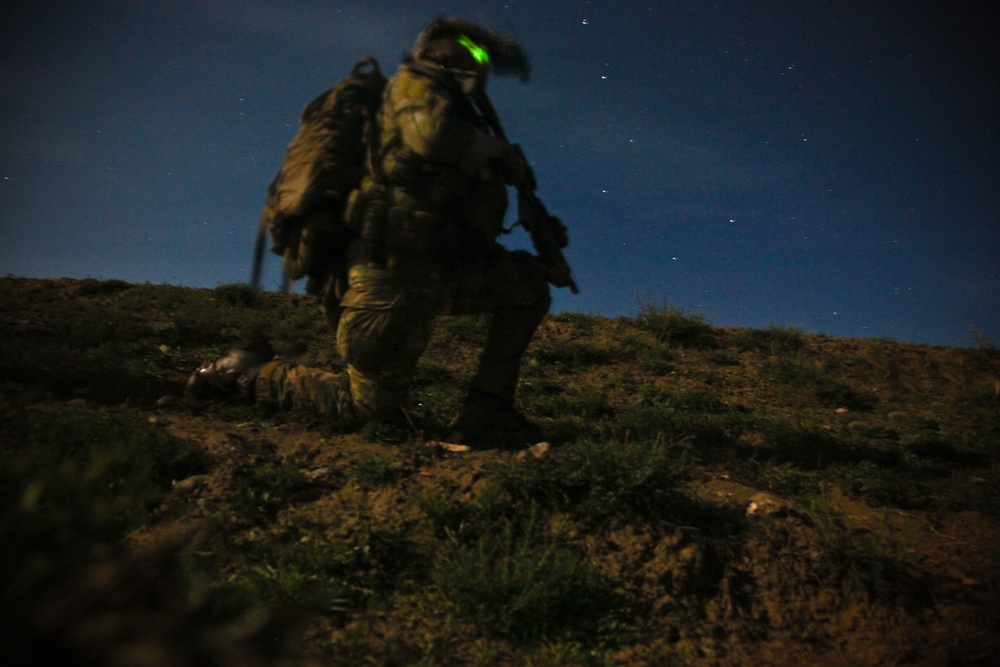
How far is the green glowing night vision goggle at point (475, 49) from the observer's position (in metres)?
4.22

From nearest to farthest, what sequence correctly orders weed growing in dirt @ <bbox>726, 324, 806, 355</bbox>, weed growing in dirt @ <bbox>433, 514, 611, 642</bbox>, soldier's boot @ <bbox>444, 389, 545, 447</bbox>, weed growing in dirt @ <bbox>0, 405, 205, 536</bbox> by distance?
weed growing in dirt @ <bbox>433, 514, 611, 642</bbox> → weed growing in dirt @ <bbox>0, 405, 205, 536</bbox> → soldier's boot @ <bbox>444, 389, 545, 447</bbox> → weed growing in dirt @ <bbox>726, 324, 806, 355</bbox>

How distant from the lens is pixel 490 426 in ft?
13.8

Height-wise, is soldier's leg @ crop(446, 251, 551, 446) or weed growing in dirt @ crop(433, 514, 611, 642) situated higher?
soldier's leg @ crop(446, 251, 551, 446)

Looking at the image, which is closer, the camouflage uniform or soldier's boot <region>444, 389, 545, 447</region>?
the camouflage uniform

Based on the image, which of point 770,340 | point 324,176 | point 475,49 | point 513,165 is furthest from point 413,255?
point 770,340

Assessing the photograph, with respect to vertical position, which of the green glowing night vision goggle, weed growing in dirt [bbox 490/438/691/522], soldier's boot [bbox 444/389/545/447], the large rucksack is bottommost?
weed growing in dirt [bbox 490/438/691/522]

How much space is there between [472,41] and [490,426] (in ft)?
7.99

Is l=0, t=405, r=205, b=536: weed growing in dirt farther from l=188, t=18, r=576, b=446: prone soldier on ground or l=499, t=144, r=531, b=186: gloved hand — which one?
l=499, t=144, r=531, b=186: gloved hand

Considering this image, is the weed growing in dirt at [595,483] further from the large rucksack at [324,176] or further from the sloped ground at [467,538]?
the large rucksack at [324,176]

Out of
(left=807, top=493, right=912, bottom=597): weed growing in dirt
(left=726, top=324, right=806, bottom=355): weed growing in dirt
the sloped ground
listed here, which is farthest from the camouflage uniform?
(left=726, top=324, right=806, bottom=355): weed growing in dirt

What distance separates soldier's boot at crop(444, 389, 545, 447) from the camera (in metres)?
4.05

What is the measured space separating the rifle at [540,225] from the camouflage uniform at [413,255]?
0.40 feet

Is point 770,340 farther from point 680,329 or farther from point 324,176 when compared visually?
point 324,176

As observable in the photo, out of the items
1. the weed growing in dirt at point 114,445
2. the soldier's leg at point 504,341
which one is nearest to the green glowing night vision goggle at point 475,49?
the soldier's leg at point 504,341
